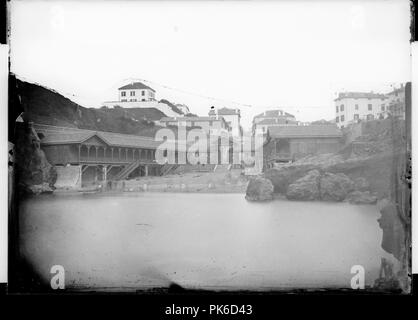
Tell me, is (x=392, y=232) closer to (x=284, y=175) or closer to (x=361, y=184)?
(x=361, y=184)

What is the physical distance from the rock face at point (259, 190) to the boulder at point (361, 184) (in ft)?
2.42

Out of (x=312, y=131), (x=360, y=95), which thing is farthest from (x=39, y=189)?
(x=360, y=95)

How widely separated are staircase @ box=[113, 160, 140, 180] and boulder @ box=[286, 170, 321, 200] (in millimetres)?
1413

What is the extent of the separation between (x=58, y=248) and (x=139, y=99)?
4.94ft

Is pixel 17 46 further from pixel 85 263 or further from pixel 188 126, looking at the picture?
pixel 85 263

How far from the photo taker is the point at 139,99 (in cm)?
326

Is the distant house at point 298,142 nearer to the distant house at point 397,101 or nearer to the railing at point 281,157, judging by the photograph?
the railing at point 281,157

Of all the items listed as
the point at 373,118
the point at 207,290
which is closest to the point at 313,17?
the point at 373,118

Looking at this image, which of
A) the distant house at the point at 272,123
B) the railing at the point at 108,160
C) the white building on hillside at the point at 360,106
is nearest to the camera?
the white building on hillside at the point at 360,106

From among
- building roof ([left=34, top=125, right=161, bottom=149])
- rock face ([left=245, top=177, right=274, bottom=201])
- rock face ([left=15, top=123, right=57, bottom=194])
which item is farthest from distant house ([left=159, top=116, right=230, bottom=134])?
rock face ([left=15, top=123, right=57, bottom=194])

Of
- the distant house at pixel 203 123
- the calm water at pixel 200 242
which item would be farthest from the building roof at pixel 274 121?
the calm water at pixel 200 242

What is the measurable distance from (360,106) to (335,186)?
0.73m

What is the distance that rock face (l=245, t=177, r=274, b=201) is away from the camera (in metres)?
3.40

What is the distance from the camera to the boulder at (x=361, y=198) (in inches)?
131
